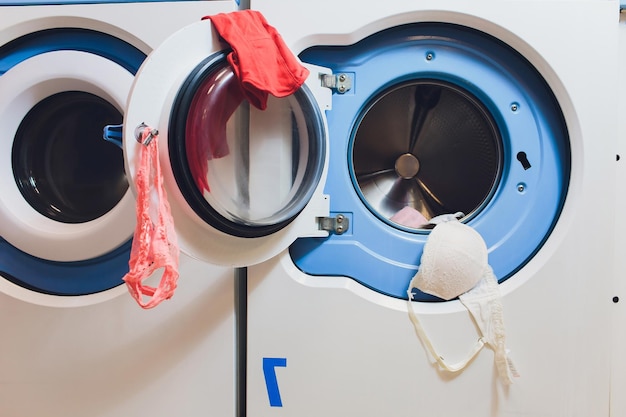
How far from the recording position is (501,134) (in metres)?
0.86

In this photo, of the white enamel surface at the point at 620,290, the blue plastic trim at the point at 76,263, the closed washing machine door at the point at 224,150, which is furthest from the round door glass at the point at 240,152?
the white enamel surface at the point at 620,290

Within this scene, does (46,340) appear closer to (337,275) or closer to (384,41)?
(337,275)

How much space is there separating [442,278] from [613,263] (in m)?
0.34

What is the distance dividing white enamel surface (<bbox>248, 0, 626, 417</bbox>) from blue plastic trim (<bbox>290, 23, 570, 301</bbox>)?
29mm

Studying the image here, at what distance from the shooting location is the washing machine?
32.5 inches

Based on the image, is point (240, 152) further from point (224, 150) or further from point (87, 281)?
point (87, 281)

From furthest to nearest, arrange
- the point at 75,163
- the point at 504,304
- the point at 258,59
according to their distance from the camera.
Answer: the point at 75,163 → the point at 504,304 → the point at 258,59

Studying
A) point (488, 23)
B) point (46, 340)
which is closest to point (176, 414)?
point (46, 340)

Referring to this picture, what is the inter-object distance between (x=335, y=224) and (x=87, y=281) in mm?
516

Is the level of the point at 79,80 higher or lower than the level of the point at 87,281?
higher

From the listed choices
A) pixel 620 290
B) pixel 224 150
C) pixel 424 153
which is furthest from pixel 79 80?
pixel 620 290

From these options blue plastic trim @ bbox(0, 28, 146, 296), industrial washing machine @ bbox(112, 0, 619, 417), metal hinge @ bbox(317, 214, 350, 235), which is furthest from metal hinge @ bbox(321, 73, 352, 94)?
blue plastic trim @ bbox(0, 28, 146, 296)

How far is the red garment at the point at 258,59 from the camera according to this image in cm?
67

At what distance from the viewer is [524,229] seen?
→ 2.72ft
